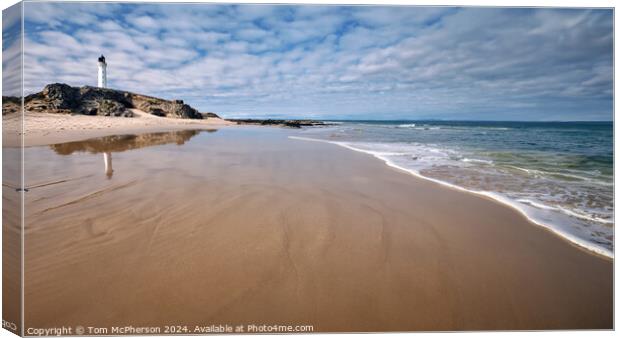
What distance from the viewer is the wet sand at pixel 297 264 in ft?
5.61

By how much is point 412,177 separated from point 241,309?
160 inches

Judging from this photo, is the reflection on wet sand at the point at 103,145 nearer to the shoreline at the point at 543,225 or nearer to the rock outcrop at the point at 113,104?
the shoreline at the point at 543,225

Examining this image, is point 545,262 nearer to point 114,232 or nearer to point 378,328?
point 378,328

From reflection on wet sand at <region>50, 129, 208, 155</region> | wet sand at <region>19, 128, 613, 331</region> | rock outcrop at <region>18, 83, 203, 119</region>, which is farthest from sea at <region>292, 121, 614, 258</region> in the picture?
rock outcrop at <region>18, 83, 203, 119</region>

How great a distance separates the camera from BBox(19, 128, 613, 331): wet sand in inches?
67.4

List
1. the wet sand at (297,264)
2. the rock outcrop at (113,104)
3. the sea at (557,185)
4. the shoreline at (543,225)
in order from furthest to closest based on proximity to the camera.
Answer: the rock outcrop at (113,104)
the sea at (557,185)
the shoreline at (543,225)
the wet sand at (297,264)

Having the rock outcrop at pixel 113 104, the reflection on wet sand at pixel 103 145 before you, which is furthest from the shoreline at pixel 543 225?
the rock outcrop at pixel 113 104

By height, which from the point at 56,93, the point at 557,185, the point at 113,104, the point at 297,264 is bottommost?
the point at 297,264

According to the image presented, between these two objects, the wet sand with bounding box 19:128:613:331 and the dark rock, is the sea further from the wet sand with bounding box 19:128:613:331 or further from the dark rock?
the dark rock

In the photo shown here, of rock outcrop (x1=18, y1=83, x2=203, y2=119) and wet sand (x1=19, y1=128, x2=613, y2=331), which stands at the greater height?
rock outcrop (x1=18, y1=83, x2=203, y2=119)

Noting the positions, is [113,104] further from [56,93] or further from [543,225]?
[543,225]

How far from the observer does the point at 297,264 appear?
2.06 metres

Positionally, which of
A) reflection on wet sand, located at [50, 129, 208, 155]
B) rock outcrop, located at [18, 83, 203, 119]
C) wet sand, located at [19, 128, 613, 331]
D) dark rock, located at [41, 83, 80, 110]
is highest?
rock outcrop, located at [18, 83, 203, 119]

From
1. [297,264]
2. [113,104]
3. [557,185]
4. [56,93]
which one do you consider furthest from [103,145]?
[113,104]
